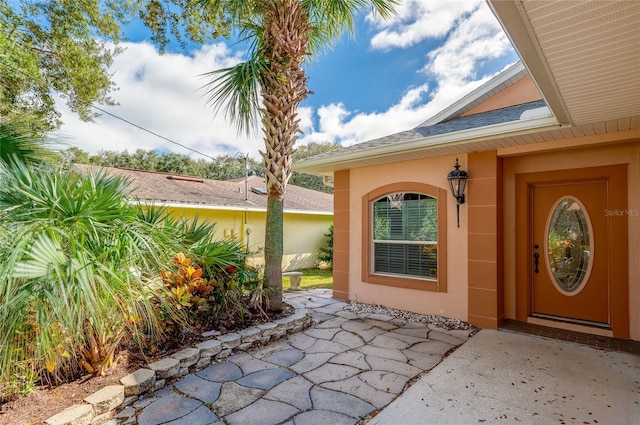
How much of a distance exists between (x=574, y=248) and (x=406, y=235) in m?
2.74

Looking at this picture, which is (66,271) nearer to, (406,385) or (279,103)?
(406,385)

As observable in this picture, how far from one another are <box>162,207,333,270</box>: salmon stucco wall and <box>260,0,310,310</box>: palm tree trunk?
5227 mm

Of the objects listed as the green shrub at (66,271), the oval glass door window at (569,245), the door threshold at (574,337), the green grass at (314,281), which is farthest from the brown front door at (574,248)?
the green shrub at (66,271)

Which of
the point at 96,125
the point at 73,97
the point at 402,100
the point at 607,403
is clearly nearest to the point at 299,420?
the point at 607,403

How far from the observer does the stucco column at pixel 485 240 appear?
17.4 feet

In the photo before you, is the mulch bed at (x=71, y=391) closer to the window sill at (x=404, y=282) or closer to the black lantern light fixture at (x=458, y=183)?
the window sill at (x=404, y=282)

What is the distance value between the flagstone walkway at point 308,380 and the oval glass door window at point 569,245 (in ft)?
5.94

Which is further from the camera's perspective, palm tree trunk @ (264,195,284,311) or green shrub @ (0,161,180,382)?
palm tree trunk @ (264,195,284,311)

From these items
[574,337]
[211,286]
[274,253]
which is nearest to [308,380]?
[211,286]

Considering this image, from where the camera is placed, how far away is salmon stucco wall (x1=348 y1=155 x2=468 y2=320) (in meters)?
5.66

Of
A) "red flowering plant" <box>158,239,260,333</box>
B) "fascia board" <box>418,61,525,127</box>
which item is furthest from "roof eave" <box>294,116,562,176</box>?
"red flowering plant" <box>158,239,260,333</box>

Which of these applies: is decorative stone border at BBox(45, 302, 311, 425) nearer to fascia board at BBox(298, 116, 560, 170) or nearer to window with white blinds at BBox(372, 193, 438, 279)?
window with white blinds at BBox(372, 193, 438, 279)

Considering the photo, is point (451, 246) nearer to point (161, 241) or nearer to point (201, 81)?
point (161, 241)

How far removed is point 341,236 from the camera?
7.35 meters
